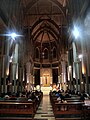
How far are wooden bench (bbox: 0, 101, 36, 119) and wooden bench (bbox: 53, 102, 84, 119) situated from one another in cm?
140

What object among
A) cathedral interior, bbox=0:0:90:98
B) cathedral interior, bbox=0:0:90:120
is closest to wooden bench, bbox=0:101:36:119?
cathedral interior, bbox=0:0:90:120

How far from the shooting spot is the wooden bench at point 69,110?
8453 millimetres

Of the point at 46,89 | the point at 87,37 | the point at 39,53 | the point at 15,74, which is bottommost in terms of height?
the point at 46,89

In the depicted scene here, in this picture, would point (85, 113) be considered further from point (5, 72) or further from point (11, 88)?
point (11, 88)

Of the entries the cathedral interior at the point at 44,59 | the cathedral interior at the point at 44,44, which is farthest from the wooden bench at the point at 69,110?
the cathedral interior at the point at 44,44

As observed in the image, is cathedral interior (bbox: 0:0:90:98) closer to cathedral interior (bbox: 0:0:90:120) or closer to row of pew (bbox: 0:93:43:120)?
cathedral interior (bbox: 0:0:90:120)

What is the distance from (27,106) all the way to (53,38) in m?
34.2

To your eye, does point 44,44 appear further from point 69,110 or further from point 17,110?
point 69,110

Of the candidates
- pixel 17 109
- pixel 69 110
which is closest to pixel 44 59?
pixel 17 109

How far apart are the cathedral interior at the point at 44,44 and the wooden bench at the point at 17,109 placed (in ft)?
22.2

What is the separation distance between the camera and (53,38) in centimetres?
4175

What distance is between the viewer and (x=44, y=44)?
43.6 meters

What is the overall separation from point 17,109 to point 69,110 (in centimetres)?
292

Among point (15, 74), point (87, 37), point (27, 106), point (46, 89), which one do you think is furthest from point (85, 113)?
point (46, 89)
